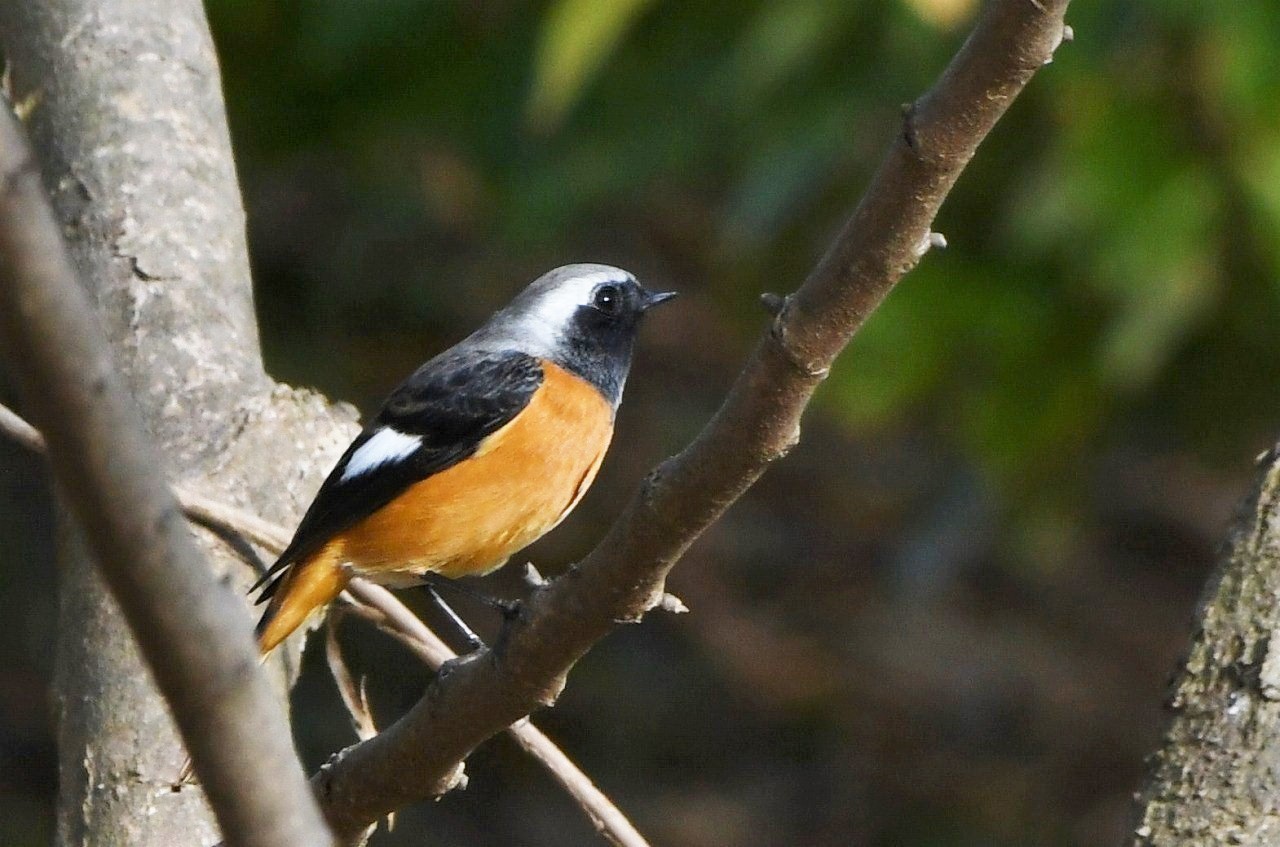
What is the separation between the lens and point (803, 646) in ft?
29.0

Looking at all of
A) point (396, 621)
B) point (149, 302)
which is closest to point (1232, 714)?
point (396, 621)

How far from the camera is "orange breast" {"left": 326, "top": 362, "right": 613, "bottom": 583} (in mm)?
3936

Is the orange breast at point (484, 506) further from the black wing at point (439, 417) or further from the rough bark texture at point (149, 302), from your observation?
the rough bark texture at point (149, 302)

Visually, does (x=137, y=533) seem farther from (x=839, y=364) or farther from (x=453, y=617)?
(x=839, y=364)

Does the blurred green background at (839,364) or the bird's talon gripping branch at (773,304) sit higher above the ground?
the blurred green background at (839,364)

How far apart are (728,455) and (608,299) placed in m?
2.48

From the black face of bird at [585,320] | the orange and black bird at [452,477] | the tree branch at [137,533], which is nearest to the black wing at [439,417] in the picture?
the orange and black bird at [452,477]

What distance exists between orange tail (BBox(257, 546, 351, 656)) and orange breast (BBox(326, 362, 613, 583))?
0.48ft

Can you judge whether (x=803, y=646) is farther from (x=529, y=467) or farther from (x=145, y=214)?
(x=145, y=214)

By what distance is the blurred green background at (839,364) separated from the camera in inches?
182

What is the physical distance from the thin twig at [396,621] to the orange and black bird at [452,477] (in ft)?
0.34

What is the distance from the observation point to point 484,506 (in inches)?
155

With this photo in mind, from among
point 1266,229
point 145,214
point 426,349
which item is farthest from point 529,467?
point 426,349

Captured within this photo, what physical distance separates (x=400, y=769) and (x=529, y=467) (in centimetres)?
130
